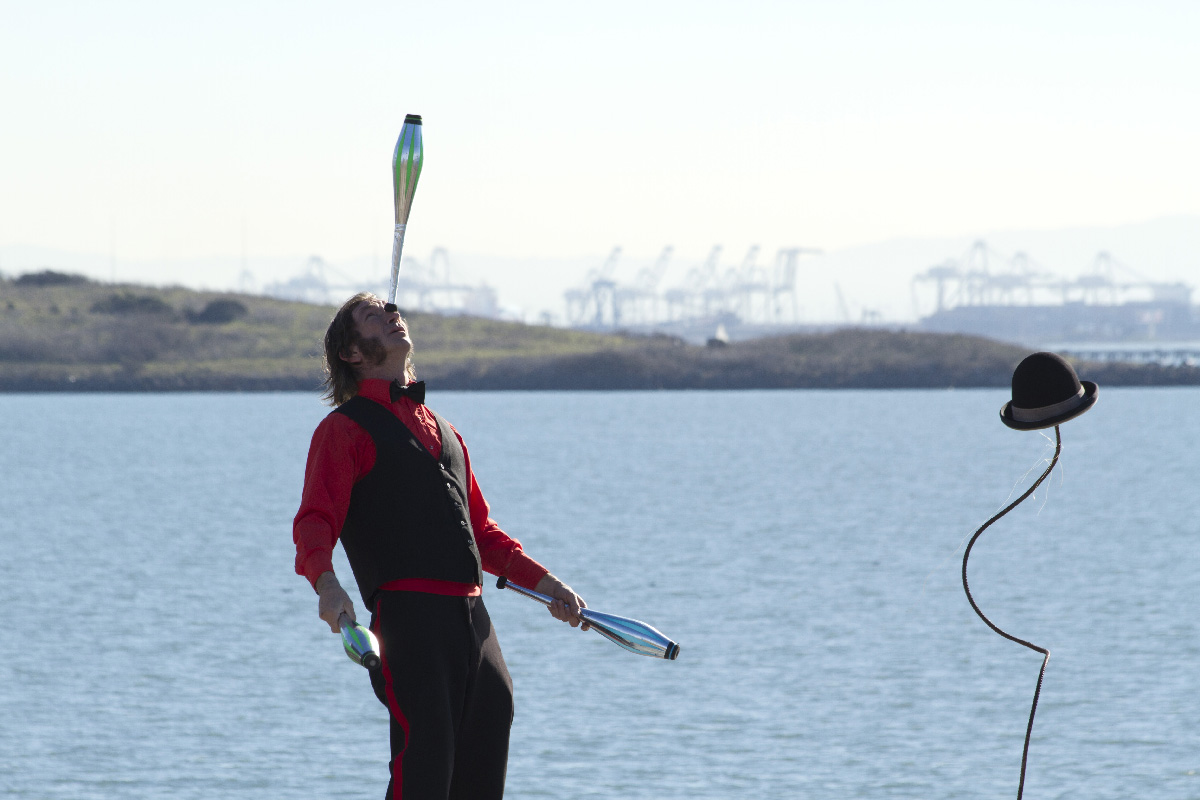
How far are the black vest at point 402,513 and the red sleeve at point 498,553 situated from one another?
290 mm

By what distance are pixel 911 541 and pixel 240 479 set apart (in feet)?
92.6

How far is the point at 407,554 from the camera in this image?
4.33m

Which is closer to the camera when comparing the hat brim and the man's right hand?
the hat brim

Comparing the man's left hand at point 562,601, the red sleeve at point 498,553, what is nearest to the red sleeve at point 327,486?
the red sleeve at point 498,553

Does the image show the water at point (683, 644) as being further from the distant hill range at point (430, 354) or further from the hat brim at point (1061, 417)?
the distant hill range at point (430, 354)

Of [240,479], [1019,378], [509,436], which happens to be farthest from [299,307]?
[1019,378]

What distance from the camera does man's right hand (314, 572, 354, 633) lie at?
13.4 feet

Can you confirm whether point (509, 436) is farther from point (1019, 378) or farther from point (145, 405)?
point (1019, 378)

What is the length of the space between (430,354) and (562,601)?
126m

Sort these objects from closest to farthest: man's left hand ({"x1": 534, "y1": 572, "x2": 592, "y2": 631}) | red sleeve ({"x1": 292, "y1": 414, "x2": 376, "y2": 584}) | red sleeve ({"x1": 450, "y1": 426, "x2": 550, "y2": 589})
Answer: red sleeve ({"x1": 292, "y1": 414, "x2": 376, "y2": 584}) → man's left hand ({"x1": 534, "y1": 572, "x2": 592, "y2": 631}) → red sleeve ({"x1": 450, "y1": 426, "x2": 550, "y2": 589})

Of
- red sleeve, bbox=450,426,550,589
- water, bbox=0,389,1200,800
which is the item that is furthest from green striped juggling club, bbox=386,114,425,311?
water, bbox=0,389,1200,800

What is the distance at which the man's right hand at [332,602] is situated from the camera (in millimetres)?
4074

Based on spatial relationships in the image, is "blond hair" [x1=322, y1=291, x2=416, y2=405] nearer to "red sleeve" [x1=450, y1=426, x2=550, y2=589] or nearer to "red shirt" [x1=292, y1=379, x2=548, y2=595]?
"red shirt" [x1=292, y1=379, x2=548, y2=595]

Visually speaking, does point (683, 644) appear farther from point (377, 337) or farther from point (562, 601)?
point (377, 337)
